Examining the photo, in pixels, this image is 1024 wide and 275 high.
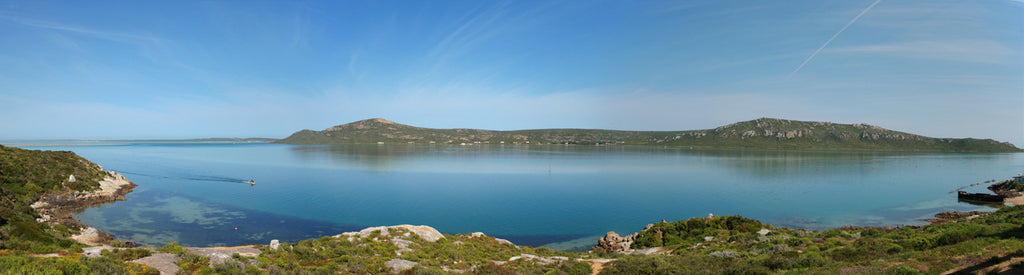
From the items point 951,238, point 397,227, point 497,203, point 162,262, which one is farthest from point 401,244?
point 497,203

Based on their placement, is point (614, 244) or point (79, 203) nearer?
point (614, 244)

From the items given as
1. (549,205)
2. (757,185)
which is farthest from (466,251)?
(757,185)

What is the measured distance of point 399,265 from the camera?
14945 mm

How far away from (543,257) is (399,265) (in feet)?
22.8

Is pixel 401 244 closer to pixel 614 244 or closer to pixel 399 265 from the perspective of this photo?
pixel 399 265

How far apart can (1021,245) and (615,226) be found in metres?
23.6

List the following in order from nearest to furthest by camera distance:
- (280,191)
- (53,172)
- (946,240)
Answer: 1. (946,240)
2. (53,172)
3. (280,191)

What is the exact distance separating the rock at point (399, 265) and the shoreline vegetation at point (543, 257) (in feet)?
0.25

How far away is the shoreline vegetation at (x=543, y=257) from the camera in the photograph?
10.9 meters

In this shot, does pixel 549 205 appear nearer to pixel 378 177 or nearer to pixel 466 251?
pixel 466 251

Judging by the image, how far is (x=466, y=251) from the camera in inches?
765

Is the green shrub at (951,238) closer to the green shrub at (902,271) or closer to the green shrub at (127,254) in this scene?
the green shrub at (902,271)

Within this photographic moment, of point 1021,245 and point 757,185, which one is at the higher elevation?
point 1021,245

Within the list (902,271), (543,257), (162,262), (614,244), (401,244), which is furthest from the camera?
(614,244)
